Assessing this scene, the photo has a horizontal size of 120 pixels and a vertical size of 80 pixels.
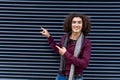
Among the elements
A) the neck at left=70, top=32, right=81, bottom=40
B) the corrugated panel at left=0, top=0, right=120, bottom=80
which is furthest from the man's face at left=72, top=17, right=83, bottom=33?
the corrugated panel at left=0, top=0, right=120, bottom=80

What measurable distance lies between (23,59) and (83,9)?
1.28 m

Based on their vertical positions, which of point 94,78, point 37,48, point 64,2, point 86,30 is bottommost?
point 94,78

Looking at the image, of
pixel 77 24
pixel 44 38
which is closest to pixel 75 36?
pixel 77 24

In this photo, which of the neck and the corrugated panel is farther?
the corrugated panel

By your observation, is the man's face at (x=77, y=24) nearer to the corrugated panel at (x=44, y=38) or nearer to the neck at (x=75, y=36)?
the neck at (x=75, y=36)

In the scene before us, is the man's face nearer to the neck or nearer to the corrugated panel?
the neck

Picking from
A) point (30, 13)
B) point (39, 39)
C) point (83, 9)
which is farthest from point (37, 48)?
point (83, 9)

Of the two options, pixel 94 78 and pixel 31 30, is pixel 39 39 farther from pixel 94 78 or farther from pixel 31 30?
pixel 94 78

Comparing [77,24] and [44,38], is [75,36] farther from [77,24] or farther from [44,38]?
[44,38]

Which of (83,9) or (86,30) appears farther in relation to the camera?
(83,9)

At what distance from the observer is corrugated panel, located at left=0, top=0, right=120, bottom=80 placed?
5.02 m

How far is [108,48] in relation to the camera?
5043 millimetres

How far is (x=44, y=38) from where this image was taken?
5.11 m

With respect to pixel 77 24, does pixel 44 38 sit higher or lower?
lower
